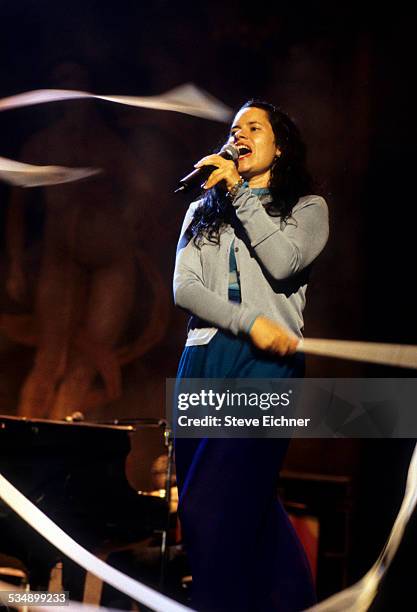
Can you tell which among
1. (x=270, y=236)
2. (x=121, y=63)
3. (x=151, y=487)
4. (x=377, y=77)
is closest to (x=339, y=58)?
(x=377, y=77)

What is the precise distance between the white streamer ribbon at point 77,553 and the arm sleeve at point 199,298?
2.77ft

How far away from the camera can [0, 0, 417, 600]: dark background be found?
118 inches

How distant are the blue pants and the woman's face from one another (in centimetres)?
85

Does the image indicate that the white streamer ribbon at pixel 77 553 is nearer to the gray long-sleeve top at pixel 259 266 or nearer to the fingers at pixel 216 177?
the gray long-sleeve top at pixel 259 266

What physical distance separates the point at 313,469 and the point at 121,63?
88.5 inches

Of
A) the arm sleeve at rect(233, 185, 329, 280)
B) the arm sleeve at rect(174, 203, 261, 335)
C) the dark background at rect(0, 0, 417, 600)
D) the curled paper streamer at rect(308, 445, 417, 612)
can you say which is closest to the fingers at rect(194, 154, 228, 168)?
the arm sleeve at rect(233, 185, 329, 280)

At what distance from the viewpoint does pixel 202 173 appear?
2199 millimetres

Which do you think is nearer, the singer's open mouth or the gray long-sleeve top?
the gray long-sleeve top

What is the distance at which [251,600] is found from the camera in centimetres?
212

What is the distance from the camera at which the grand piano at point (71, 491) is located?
2.63m

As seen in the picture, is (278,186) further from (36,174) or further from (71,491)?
(36,174)

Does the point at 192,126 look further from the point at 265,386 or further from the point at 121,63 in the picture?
the point at 265,386

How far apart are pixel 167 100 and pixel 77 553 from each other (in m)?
2.30

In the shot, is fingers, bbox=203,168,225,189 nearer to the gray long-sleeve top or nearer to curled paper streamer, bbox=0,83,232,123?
the gray long-sleeve top
